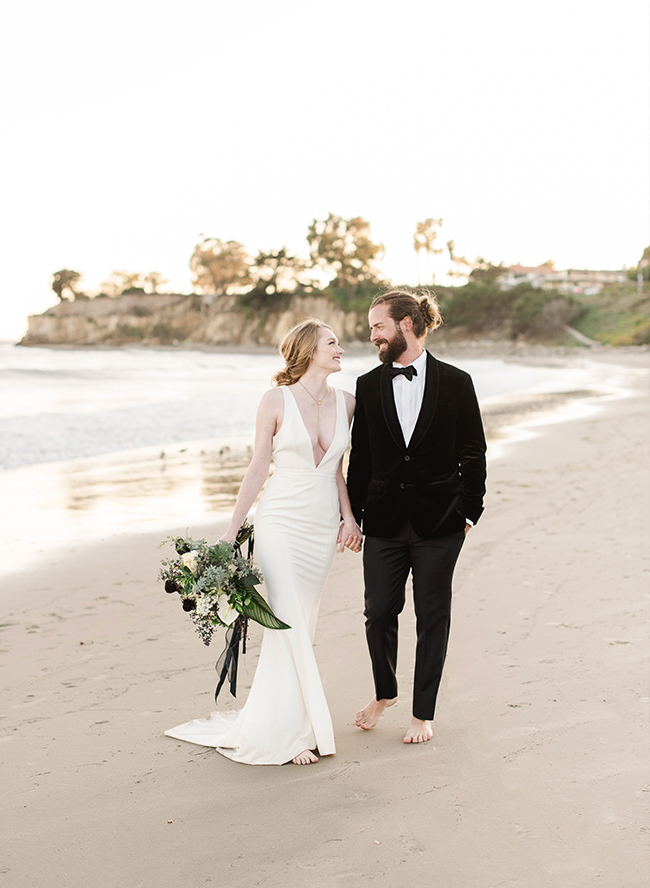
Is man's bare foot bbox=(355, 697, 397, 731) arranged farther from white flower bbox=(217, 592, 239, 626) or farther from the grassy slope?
the grassy slope

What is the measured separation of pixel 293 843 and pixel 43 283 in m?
131

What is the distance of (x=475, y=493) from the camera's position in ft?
10.6

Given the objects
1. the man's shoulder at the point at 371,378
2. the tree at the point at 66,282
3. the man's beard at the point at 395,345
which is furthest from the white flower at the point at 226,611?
the tree at the point at 66,282

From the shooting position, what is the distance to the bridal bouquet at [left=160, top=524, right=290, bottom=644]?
9.73ft

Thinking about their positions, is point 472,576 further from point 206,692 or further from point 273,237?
point 273,237

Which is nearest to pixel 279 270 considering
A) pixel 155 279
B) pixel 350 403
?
Result: pixel 155 279

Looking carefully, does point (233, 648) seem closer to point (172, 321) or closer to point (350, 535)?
point (350, 535)

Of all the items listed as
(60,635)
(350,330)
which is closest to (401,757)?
(60,635)

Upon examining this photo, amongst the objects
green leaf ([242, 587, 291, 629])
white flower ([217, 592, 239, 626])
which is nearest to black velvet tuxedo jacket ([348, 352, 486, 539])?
green leaf ([242, 587, 291, 629])

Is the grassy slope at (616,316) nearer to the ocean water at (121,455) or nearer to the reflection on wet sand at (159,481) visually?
the ocean water at (121,455)

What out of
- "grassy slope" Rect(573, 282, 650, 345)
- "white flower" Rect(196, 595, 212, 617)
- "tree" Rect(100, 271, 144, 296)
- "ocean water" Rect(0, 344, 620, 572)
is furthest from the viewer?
"tree" Rect(100, 271, 144, 296)

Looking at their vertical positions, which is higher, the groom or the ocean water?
the groom

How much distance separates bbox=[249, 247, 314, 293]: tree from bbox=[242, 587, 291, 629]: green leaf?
3555 inches

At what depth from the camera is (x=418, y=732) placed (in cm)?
324
